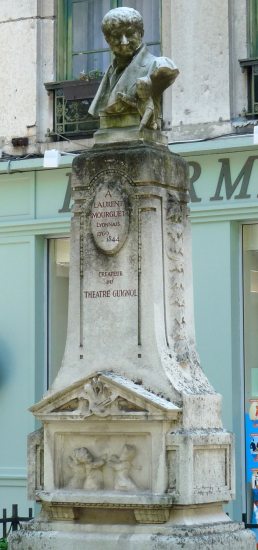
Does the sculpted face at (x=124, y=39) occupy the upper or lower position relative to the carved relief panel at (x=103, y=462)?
upper

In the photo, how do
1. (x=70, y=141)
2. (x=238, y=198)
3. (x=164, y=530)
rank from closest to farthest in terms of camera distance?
1. (x=164, y=530)
2. (x=238, y=198)
3. (x=70, y=141)

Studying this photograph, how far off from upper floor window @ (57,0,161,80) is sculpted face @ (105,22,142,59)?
23.0 feet

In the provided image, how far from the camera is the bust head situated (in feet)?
45.6

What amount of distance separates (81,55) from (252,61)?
102 inches

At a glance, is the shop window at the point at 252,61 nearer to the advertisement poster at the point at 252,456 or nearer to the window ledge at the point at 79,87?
the window ledge at the point at 79,87

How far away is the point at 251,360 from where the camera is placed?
19.6 m

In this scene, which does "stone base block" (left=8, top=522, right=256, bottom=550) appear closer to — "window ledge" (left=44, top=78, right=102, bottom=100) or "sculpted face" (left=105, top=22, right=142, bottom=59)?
"sculpted face" (left=105, top=22, right=142, bottom=59)

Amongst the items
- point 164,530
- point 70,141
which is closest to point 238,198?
point 70,141

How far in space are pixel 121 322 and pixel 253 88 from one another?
6.84m

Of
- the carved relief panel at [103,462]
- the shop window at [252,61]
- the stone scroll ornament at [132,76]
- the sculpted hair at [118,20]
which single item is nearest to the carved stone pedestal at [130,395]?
the carved relief panel at [103,462]

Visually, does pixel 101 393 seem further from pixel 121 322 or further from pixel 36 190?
pixel 36 190

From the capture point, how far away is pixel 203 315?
1958cm

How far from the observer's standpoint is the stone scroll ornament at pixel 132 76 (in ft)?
A: 45.3

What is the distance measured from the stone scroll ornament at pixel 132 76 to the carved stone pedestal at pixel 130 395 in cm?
24
